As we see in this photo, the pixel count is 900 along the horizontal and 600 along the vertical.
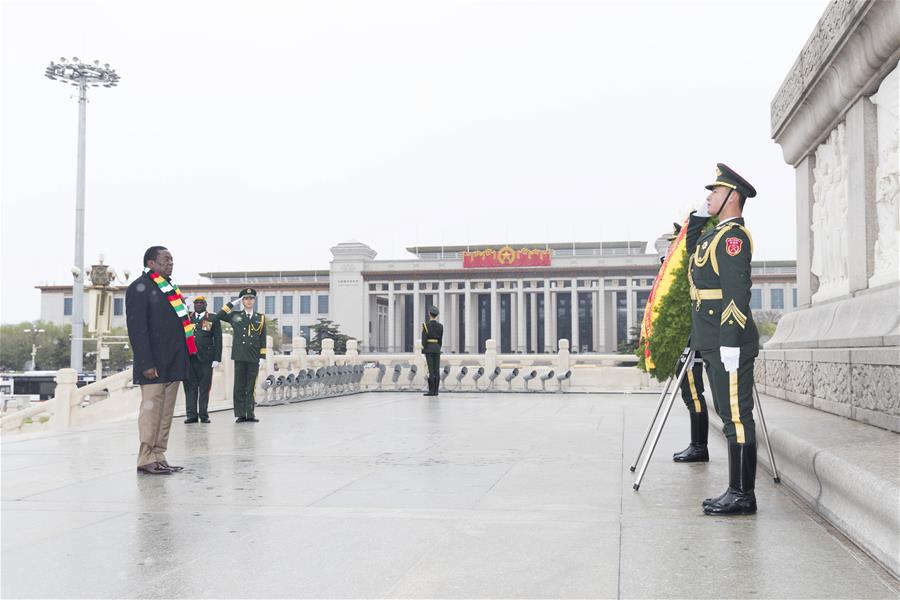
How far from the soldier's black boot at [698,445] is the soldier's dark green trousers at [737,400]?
2069 millimetres

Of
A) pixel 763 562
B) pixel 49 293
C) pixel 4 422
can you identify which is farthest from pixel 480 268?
pixel 763 562

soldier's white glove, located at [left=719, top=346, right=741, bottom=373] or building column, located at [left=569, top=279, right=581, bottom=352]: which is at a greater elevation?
building column, located at [left=569, top=279, right=581, bottom=352]

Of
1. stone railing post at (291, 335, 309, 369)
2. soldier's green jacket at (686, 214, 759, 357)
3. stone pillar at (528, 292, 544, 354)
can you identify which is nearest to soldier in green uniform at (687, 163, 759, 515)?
soldier's green jacket at (686, 214, 759, 357)

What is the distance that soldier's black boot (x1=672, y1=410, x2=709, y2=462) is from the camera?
6.84 meters

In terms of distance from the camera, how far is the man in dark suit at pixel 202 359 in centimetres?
1148

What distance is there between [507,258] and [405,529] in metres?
91.3

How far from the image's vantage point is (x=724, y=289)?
187 inches

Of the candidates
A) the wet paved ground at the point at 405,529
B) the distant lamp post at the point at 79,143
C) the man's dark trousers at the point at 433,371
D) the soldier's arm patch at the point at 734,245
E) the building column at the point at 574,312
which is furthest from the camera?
the building column at the point at 574,312

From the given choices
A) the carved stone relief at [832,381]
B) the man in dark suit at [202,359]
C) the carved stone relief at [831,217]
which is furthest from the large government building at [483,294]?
the carved stone relief at [832,381]

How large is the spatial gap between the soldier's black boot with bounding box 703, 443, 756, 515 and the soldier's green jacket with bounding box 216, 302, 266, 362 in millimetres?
8308

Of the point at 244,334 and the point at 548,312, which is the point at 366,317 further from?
the point at 244,334

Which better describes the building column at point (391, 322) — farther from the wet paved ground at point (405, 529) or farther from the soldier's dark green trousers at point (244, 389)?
the wet paved ground at point (405, 529)

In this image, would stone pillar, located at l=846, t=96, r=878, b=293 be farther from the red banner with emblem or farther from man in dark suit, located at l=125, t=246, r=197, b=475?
the red banner with emblem

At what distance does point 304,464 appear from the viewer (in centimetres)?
708
